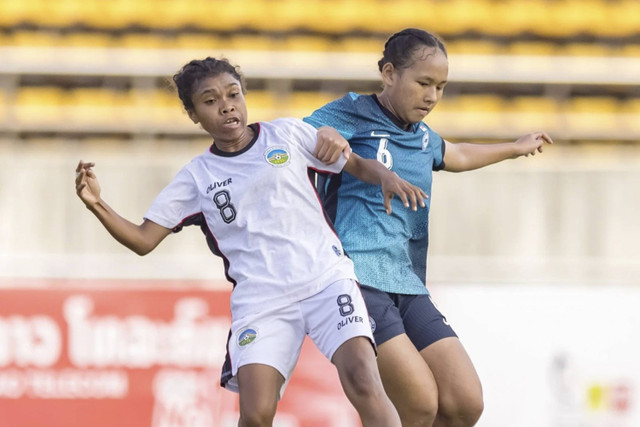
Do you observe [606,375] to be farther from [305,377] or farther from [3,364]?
[3,364]

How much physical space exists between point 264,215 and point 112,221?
0.56 metres

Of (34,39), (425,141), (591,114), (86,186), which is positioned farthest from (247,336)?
(34,39)

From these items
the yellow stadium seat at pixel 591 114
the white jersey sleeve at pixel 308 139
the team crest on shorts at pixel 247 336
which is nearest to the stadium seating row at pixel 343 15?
the yellow stadium seat at pixel 591 114

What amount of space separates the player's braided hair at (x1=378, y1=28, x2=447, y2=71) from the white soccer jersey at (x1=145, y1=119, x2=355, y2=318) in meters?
0.43

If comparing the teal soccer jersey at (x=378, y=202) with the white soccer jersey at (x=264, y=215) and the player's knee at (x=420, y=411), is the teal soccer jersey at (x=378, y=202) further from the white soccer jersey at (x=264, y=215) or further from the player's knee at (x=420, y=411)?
the player's knee at (x=420, y=411)

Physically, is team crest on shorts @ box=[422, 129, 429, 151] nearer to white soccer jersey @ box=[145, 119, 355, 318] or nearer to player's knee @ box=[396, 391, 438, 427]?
white soccer jersey @ box=[145, 119, 355, 318]

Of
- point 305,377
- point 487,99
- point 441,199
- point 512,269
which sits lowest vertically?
point 305,377

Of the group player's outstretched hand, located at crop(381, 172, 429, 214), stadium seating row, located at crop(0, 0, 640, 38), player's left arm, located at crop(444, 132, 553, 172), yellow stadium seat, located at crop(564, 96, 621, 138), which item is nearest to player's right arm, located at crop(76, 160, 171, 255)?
player's outstretched hand, located at crop(381, 172, 429, 214)

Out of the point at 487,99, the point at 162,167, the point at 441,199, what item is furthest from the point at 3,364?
the point at 487,99

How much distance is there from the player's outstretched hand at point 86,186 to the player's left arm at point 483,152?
142cm

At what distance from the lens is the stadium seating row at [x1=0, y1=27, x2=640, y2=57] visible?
11156mm

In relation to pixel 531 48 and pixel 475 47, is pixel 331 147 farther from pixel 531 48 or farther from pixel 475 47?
pixel 531 48

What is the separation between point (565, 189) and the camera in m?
8.41

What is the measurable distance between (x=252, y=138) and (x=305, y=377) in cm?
346
